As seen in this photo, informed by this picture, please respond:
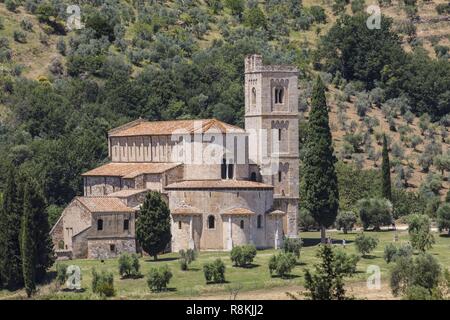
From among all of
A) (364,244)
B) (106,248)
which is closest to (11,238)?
(106,248)

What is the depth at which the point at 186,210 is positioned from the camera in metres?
77.0

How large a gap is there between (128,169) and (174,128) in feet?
15.6

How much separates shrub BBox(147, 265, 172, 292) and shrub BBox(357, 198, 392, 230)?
28.7m

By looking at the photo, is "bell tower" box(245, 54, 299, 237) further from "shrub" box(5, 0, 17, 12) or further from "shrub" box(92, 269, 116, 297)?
"shrub" box(5, 0, 17, 12)

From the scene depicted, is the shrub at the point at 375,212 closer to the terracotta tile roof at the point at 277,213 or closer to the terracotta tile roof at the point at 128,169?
the terracotta tile roof at the point at 277,213

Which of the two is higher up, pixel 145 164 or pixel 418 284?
pixel 145 164

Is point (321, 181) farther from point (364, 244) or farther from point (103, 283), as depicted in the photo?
point (103, 283)

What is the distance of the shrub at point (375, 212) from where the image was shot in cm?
9050

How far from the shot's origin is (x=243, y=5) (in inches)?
5930

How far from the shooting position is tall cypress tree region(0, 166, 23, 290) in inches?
2694

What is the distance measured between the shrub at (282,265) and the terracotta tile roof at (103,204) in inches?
456

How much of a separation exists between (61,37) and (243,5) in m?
28.4
